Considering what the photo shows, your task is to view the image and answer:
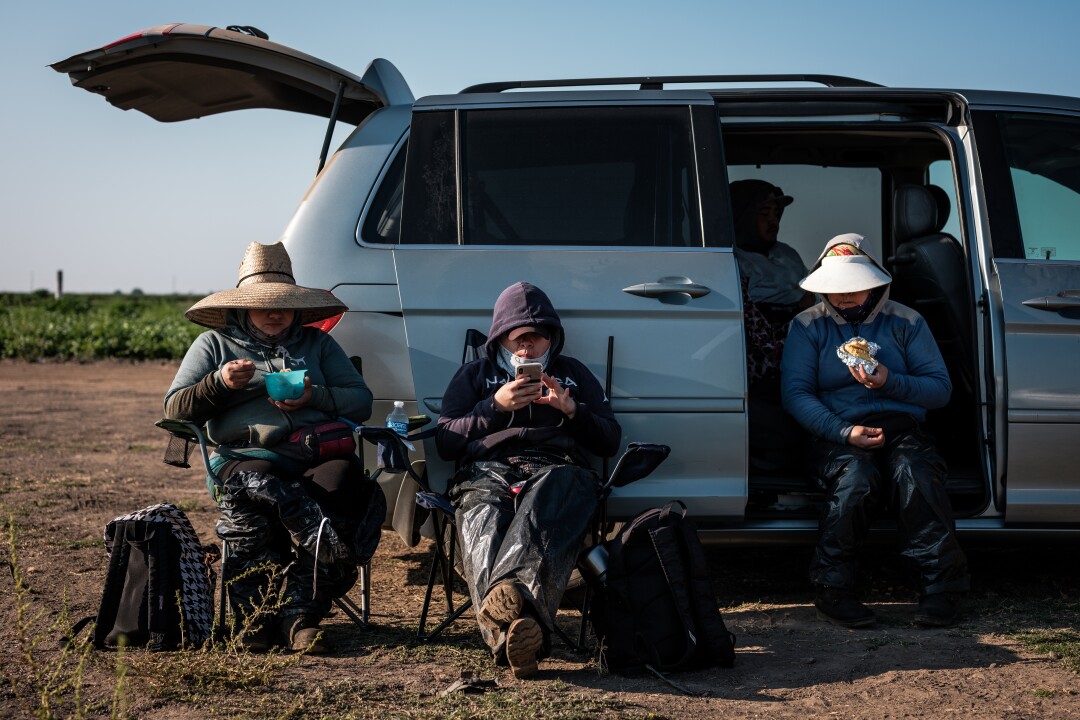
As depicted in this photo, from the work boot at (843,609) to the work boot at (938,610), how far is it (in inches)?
7.3

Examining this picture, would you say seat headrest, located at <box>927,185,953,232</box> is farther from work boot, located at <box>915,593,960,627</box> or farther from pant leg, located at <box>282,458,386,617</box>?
pant leg, located at <box>282,458,386,617</box>

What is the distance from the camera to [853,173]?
241 inches

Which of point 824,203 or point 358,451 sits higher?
point 824,203

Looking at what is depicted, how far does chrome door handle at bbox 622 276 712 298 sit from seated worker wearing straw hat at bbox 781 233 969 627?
62cm

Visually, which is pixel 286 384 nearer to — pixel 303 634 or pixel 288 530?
pixel 288 530

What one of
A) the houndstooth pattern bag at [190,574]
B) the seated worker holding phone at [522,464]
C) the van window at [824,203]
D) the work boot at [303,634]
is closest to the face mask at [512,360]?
the seated worker holding phone at [522,464]

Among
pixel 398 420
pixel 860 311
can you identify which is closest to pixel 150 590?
pixel 398 420

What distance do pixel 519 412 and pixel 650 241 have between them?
0.91 metres

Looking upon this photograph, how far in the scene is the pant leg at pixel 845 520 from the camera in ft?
13.5

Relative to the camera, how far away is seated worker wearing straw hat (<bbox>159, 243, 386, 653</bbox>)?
3.81m

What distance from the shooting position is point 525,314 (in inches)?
156

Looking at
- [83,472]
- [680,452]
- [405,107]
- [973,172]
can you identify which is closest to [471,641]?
[680,452]

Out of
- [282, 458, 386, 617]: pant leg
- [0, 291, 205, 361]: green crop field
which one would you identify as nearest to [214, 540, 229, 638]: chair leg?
[282, 458, 386, 617]: pant leg

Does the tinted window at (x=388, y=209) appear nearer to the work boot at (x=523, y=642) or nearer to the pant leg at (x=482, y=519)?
the pant leg at (x=482, y=519)
